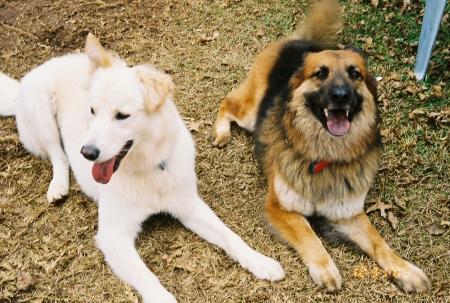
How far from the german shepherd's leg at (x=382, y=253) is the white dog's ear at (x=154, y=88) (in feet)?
4.97

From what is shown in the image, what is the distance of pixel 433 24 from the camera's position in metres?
3.77

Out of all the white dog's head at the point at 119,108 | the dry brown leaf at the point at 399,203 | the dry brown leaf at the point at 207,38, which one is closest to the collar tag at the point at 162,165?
the white dog's head at the point at 119,108

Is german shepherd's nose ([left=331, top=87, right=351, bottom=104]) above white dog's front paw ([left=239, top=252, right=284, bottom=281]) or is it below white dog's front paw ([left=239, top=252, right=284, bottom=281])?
above

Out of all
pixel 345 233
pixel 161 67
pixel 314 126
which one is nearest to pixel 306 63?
pixel 314 126

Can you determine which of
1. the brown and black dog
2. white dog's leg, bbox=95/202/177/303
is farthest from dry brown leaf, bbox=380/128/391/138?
white dog's leg, bbox=95/202/177/303

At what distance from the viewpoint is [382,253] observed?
2695 mm

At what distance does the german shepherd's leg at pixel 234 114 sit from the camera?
3.77 meters

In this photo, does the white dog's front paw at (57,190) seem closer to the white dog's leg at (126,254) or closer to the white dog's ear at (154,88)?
the white dog's leg at (126,254)

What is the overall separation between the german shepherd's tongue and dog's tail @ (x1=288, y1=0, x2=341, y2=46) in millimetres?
1397

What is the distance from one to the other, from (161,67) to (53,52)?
132cm

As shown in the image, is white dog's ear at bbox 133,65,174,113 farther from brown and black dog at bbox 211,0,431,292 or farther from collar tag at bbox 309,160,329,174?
collar tag at bbox 309,160,329,174

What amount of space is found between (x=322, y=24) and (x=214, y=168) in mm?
1630

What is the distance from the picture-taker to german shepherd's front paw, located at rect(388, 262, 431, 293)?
102 inches

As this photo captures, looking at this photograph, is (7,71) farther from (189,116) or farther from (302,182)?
(302,182)
